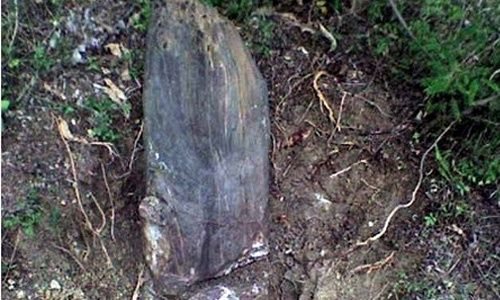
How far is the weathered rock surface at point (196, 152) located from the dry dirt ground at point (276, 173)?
0.20ft

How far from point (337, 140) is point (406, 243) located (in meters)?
0.32

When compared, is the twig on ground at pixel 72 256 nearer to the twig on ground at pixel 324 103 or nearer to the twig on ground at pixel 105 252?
the twig on ground at pixel 105 252

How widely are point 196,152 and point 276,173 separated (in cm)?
25

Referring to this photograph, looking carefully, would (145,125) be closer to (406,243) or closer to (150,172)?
(150,172)

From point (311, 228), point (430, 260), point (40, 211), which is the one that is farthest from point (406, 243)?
point (40, 211)

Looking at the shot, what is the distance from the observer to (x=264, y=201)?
1.92m

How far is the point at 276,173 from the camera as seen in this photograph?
1.98 metres

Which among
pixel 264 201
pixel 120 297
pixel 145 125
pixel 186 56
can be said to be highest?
pixel 186 56

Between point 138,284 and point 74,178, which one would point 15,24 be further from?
point 138,284

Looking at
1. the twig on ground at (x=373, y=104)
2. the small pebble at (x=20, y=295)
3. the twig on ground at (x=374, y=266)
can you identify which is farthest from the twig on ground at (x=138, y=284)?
the twig on ground at (x=373, y=104)

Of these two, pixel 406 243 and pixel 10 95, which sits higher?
pixel 10 95

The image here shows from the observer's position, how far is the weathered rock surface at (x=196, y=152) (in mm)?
1818

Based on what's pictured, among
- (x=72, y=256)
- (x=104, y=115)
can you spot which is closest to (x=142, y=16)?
(x=104, y=115)

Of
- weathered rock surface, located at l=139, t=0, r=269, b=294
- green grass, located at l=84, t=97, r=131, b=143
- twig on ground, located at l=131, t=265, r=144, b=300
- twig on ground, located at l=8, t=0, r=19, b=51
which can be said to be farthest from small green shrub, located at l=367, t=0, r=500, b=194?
twig on ground, located at l=8, t=0, r=19, b=51
